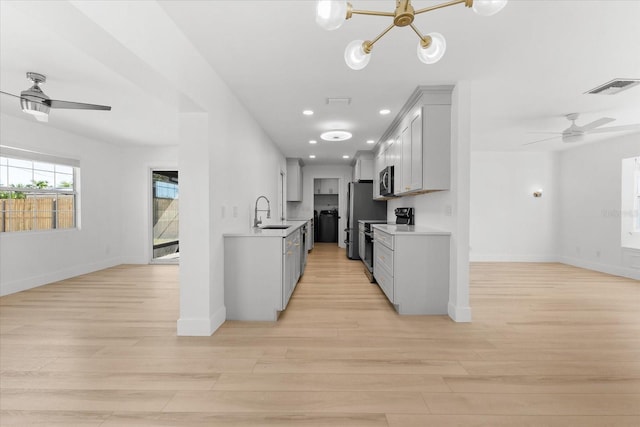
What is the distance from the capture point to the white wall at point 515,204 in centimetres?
670

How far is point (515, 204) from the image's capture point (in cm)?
670

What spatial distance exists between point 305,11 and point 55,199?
5.43 m

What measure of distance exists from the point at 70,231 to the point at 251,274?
412 cm

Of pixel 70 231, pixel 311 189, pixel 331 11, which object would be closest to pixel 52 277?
pixel 70 231

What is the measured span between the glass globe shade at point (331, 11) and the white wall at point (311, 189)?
7.75 meters

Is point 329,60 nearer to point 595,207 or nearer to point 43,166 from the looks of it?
point 43,166

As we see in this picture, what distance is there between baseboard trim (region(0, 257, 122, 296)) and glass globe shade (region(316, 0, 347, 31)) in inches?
214

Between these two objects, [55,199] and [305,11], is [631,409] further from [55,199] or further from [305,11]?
[55,199]

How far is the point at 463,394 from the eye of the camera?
1882mm

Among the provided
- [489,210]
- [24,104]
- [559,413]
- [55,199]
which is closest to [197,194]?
[24,104]

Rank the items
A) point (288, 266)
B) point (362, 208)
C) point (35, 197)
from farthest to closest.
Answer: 1. point (362, 208)
2. point (35, 197)
3. point (288, 266)

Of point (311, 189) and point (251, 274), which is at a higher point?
point (311, 189)

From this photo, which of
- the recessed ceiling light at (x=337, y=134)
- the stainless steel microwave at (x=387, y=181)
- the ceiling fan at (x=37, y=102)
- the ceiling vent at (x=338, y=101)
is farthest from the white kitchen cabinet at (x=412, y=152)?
the ceiling fan at (x=37, y=102)

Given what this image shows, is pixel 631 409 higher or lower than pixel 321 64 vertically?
lower
